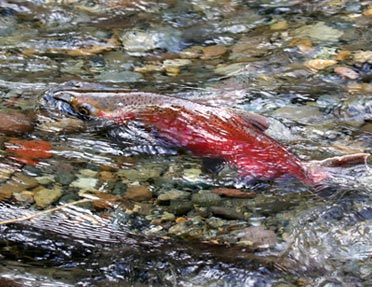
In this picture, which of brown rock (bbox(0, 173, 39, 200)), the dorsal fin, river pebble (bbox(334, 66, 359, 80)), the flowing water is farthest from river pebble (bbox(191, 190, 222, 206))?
river pebble (bbox(334, 66, 359, 80))

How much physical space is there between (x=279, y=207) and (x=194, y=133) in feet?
3.35

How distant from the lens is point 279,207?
4.44m

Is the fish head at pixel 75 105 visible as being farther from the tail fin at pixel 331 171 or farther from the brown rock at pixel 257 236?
the brown rock at pixel 257 236

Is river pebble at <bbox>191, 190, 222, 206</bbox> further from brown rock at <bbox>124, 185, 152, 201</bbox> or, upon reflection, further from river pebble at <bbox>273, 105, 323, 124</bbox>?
river pebble at <bbox>273, 105, 323, 124</bbox>

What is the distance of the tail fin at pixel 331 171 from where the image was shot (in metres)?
4.62

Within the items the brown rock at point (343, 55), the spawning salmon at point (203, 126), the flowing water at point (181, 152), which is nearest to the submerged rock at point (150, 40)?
the flowing water at point (181, 152)

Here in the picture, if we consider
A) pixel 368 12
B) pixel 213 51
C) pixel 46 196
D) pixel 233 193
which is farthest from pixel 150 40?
pixel 46 196

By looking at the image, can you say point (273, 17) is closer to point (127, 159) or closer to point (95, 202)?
point (127, 159)

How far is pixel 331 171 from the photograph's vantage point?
4695mm

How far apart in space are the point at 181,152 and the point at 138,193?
0.64 meters

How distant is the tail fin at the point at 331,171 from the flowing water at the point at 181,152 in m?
0.03

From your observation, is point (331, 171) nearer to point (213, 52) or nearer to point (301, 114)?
point (301, 114)

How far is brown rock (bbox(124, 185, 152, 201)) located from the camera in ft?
14.9

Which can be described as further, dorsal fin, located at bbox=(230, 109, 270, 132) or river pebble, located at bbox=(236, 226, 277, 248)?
dorsal fin, located at bbox=(230, 109, 270, 132)
